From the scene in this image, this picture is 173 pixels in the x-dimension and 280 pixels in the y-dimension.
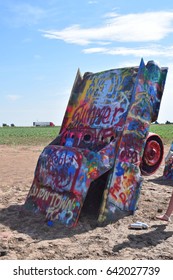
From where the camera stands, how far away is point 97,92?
7.05m

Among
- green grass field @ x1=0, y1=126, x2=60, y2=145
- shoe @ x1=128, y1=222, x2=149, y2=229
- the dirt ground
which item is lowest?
the dirt ground

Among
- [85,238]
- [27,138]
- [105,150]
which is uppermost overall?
[105,150]

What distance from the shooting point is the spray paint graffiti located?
5926 millimetres

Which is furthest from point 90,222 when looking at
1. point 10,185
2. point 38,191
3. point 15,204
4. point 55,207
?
point 10,185

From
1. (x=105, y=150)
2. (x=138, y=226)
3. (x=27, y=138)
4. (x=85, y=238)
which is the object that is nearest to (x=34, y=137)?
(x=27, y=138)

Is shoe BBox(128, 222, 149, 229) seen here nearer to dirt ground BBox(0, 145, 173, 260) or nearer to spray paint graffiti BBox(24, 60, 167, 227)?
dirt ground BBox(0, 145, 173, 260)

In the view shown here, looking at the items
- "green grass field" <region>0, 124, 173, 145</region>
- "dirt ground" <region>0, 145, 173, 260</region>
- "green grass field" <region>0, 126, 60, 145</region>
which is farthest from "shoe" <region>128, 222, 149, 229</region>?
"green grass field" <region>0, 126, 60, 145</region>

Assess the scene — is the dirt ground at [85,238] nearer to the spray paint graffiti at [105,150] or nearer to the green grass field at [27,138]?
the spray paint graffiti at [105,150]

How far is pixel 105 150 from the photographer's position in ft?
19.6

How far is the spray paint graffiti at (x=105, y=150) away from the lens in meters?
5.93

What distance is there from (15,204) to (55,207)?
5.10ft

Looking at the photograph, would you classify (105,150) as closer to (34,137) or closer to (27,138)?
(27,138)

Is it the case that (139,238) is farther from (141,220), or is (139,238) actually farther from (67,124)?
(67,124)

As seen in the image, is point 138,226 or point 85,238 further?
point 138,226
